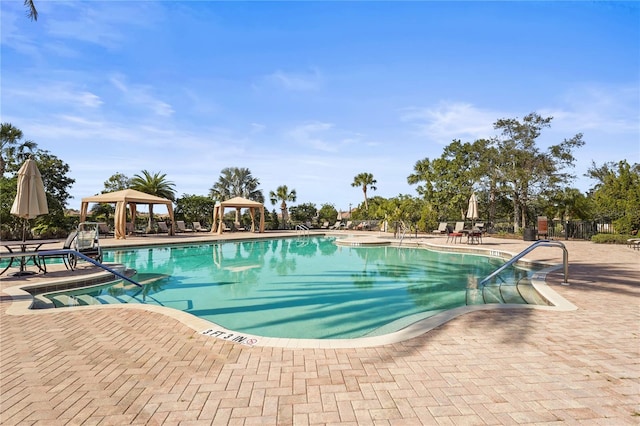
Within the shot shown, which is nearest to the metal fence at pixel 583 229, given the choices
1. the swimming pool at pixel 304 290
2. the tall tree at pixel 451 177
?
the tall tree at pixel 451 177

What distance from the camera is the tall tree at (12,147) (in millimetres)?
19969

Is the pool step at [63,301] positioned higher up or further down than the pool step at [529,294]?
further down

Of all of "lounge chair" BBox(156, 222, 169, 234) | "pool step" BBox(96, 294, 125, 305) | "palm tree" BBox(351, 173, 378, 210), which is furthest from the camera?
"palm tree" BBox(351, 173, 378, 210)

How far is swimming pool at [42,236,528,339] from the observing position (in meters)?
5.43

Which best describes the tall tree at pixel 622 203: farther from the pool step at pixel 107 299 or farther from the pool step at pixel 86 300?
the pool step at pixel 86 300

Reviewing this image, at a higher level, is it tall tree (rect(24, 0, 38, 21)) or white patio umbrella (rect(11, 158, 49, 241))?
tall tree (rect(24, 0, 38, 21))

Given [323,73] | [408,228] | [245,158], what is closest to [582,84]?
[323,73]

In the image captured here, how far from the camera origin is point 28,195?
7.35 m

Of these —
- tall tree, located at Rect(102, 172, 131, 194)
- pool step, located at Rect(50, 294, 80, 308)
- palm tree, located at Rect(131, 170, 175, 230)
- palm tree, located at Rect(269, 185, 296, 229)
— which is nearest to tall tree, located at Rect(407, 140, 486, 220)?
palm tree, located at Rect(269, 185, 296, 229)

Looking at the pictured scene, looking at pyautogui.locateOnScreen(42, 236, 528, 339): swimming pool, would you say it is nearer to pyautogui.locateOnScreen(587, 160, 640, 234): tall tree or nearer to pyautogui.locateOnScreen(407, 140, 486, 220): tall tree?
pyautogui.locateOnScreen(587, 160, 640, 234): tall tree

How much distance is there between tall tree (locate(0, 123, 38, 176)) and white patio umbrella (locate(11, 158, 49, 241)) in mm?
16942

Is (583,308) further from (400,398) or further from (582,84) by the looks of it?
(582,84)

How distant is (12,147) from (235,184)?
18.7m

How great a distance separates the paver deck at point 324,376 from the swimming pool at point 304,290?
65.7 inches
